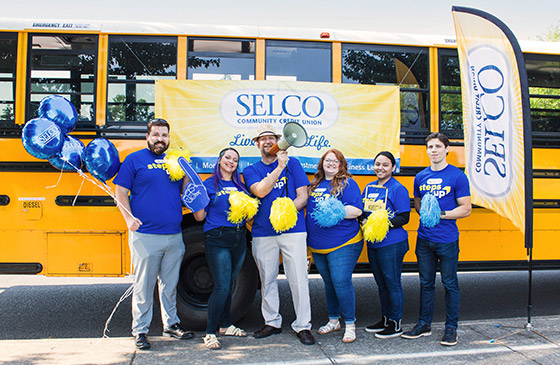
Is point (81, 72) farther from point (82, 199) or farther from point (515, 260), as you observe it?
point (515, 260)

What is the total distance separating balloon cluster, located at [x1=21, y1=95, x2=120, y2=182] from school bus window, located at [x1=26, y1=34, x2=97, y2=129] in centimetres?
28

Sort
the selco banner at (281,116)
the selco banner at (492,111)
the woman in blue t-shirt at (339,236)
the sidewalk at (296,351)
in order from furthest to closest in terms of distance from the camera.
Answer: the selco banner at (281,116) → the selco banner at (492,111) → the woman in blue t-shirt at (339,236) → the sidewalk at (296,351)

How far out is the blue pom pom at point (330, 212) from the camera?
157 inches

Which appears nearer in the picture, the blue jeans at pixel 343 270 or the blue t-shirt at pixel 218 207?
the blue t-shirt at pixel 218 207

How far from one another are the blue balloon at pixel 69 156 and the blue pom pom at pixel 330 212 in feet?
7.47

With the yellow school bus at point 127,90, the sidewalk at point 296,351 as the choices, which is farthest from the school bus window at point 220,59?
the sidewalk at point 296,351

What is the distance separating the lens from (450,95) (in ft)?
16.2

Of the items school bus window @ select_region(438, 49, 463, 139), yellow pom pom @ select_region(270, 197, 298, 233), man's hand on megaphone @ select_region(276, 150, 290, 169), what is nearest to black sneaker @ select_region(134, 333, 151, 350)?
yellow pom pom @ select_region(270, 197, 298, 233)

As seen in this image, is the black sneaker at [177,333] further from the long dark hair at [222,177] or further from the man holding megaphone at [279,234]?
the long dark hair at [222,177]

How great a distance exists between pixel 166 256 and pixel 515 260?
375 cm

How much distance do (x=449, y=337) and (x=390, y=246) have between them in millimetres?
965

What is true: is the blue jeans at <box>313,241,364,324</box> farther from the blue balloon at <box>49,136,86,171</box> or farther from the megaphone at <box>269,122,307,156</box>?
the blue balloon at <box>49,136,86,171</box>

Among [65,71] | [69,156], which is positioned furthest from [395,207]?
[65,71]

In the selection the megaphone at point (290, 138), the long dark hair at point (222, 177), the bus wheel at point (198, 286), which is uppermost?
the megaphone at point (290, 138)
